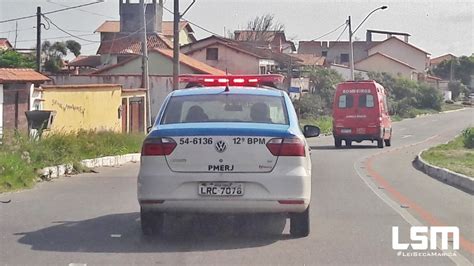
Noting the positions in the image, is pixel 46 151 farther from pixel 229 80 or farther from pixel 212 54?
pixel 212 54

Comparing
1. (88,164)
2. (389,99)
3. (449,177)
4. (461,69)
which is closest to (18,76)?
(88,164)

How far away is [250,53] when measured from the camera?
2410 inches

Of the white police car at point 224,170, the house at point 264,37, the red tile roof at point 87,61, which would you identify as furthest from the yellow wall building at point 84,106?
the house at point 264,37

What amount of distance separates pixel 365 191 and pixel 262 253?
265 inches

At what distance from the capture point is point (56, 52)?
6031 centimetres

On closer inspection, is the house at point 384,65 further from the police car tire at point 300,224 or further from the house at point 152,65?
the police car tire at point 300,224

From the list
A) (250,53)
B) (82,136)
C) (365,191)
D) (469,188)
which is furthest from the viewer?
(250,53)

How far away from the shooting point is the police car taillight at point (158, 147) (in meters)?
8.73

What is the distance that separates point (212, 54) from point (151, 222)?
181 feet

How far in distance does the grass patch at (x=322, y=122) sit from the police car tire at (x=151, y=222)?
42.2 metres

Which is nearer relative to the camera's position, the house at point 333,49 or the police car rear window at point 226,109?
the police car rear window at point 226,109

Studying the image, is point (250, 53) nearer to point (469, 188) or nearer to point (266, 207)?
point (469, 188)

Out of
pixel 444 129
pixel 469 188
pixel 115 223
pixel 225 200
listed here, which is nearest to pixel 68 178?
pixel 115 223

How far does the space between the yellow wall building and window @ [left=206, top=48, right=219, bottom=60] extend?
30927mm
